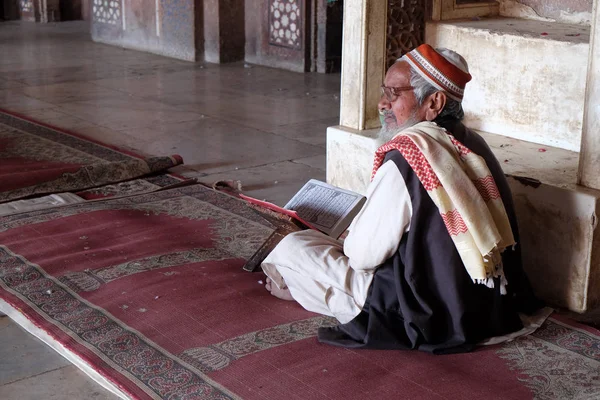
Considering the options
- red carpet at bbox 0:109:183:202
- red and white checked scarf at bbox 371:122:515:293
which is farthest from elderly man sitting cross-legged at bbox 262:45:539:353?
red carpet at bbox 0:109:183:202

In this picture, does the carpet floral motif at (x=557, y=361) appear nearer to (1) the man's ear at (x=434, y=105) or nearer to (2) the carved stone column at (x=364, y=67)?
(1) the man's ear at (x=434, y=105)

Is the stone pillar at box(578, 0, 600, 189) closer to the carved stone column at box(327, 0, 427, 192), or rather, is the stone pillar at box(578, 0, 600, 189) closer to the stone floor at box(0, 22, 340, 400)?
the carved stone column at box(327, 0, 427, 192)

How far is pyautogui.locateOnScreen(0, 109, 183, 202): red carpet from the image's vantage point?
5.19m

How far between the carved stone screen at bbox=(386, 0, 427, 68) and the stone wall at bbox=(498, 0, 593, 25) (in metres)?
0.58

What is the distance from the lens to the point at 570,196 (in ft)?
11.8

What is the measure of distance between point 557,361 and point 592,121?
1.02 m

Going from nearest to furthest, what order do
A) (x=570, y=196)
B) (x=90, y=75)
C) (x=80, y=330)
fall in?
(x=80, y=330) → (x=570, y=196) → (x=90, y=75)

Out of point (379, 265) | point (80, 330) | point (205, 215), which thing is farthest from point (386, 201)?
point (205, 215)

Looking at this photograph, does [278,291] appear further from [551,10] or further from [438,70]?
[551,10]

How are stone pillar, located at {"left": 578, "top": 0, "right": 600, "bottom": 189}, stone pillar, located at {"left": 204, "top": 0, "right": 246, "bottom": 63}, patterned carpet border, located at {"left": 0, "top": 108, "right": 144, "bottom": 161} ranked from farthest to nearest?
stone pillar, located at {"left": 204, "top": 0, "right": 246, "bottom": 63} → patterned carpet border, located at {"left": 0, "top": 108, "right": 144, "bottom": 161} → stone pillar, located at {"left": 578, "top": 0, "right": 600, "bottom": 189}

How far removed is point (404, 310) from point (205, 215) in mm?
1991

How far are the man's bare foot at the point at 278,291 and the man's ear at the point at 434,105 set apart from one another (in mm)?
951

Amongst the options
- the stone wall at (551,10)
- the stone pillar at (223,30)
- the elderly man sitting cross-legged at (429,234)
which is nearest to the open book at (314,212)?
the elderly man sitting cross-legged at (429,234)

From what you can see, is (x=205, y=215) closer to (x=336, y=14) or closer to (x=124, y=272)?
(x=124, y=272)
